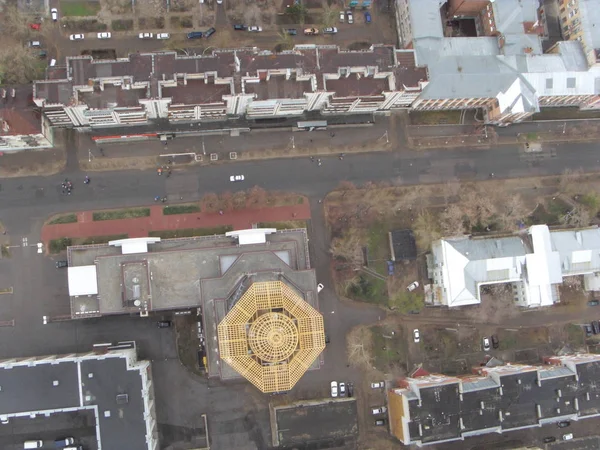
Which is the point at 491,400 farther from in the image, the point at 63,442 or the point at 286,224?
the point at 63,442

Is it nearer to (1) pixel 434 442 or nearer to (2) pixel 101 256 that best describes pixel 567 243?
(1) pixel 434 442

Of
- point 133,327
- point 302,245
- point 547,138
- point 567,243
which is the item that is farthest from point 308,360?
point 547,138

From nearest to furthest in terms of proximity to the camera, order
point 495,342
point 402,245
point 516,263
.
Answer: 1. point 516,263
2. point 402,245
3. point 495,342

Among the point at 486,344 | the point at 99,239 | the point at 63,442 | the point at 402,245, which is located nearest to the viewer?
the point at 63,442

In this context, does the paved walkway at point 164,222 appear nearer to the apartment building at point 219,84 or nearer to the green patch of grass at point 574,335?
the apartment building at point 219,84

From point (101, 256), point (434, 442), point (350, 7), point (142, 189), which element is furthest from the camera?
point (350, 7)

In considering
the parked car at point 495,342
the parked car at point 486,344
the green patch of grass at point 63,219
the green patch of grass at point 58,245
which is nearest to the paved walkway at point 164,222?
the green patch of grass at point 63,219

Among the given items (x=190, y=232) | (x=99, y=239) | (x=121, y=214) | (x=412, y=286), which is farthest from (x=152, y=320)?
(x=412, y=286)
